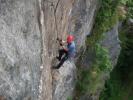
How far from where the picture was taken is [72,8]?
74.0 ft

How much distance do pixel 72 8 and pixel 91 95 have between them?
7.36 metres

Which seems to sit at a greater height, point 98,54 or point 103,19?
point 103,19

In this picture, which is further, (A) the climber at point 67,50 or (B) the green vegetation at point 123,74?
(B) the green vegetation at point 123,74

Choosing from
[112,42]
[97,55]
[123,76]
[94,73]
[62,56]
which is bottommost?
[123,76]

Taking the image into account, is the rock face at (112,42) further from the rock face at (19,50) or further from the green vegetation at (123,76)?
the rock face at (19,50)

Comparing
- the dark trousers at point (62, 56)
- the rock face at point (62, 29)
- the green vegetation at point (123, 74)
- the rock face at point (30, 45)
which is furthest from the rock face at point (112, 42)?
the dark trousers at point (62, 56)

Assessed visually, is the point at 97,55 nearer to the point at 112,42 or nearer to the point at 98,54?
the point at 98,54

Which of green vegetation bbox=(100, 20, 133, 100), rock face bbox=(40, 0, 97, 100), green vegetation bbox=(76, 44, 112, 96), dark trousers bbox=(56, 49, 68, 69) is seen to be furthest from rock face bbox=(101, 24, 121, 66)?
dark trousers bbox=(56, 49, 68, 69)

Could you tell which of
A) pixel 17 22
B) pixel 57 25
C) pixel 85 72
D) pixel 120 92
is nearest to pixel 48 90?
pixel 57 25

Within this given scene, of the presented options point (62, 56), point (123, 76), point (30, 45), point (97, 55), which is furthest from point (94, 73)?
point (30, 45)

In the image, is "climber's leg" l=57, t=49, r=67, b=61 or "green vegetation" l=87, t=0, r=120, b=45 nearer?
"climber's leg" l=57, t=49, r=67, b=61

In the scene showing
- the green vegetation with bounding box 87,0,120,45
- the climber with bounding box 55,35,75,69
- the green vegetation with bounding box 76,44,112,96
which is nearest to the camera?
the climber with bounding box 55,35,75,69

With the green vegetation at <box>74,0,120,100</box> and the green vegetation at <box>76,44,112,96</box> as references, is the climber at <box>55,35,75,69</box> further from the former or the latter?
the green vegetation at <box>74,0,120,100</box>

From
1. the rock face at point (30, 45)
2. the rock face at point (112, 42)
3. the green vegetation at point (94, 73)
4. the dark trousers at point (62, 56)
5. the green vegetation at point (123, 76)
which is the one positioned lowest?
the green vegetation at point (123, 76)
